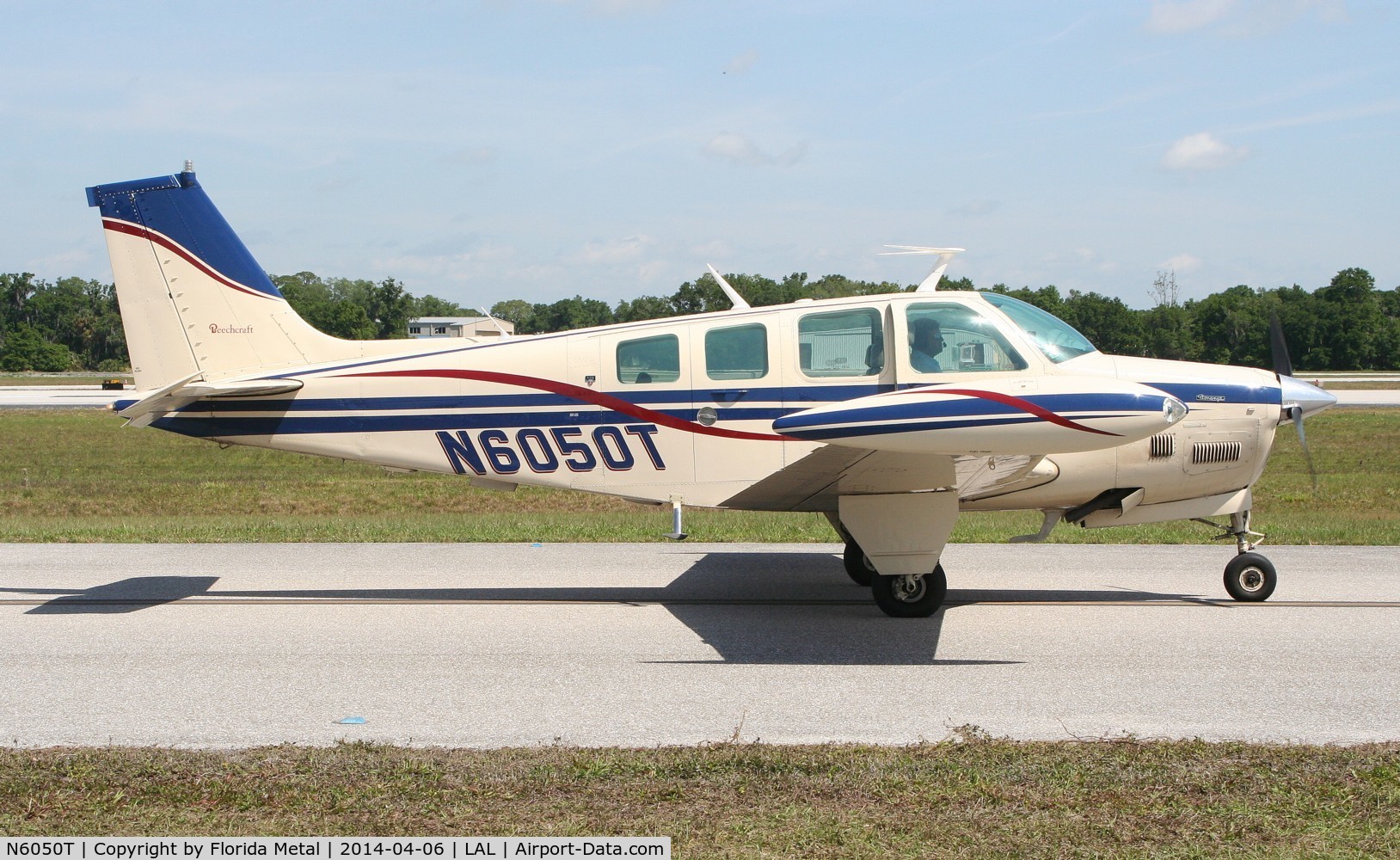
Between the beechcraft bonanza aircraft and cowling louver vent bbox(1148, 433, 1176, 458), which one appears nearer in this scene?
the beechcraft bonanza aircraft

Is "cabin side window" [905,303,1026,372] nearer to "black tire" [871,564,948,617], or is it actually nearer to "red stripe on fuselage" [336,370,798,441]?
"red stripe on fuselage" [336,370,798,441]

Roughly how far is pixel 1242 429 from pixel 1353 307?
6515 centimetres

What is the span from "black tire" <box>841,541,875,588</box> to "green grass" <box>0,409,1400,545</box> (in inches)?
115

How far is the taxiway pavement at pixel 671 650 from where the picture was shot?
629 centimetres

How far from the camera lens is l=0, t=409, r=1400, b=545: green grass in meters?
13.7

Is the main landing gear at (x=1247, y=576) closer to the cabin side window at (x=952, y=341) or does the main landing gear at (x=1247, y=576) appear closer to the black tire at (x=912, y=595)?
the black tire at (x=912, y=595)

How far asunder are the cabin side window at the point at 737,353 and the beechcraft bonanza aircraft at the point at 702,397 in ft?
0.05

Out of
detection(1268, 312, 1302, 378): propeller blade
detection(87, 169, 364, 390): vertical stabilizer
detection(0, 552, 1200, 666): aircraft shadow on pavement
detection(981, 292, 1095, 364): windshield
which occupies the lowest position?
detection(0, 552, 1200, 666): aircraft shadow on pavement

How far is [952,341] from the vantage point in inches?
342

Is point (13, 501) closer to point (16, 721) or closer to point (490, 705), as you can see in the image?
point (16, 721)

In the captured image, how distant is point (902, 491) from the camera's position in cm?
856

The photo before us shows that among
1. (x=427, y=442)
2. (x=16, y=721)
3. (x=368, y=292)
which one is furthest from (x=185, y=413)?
(x=368, y=292)
